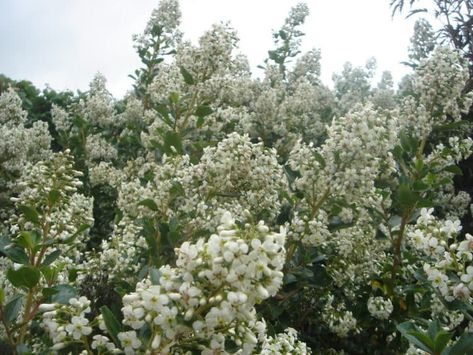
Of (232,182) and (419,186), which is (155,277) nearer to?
(232,182)

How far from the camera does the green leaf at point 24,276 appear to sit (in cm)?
249

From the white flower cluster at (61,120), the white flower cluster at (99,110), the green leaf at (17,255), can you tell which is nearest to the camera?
the green leaf at (17,255)

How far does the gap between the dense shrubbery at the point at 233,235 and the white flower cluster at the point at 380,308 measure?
0.05ft

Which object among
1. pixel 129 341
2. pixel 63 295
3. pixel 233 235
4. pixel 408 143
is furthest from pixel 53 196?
pixel 408 143

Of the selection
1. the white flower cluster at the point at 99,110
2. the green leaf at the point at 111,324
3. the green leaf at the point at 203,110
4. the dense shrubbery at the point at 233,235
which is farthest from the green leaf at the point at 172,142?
the white flower cluster at the point at 99,110

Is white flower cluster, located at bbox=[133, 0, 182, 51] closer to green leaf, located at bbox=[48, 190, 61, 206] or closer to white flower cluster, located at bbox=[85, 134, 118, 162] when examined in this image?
white flower cluster, located at bbox=[85, 134, 118, 162]

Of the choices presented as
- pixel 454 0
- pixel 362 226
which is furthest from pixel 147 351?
pixel 454 0

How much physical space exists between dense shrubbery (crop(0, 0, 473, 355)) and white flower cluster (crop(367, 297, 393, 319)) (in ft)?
0.05

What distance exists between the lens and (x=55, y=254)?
297cm

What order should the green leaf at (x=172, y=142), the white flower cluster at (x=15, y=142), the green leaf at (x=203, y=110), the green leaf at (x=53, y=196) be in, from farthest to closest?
the white flower cluster at (x=15, y=142) < the green leaf at (x=203, y=110) < the green leaf at (x=172, y=142) < the green leaf at (x=53, y=196)

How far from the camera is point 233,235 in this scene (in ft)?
6.24

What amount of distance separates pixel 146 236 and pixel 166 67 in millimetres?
3126

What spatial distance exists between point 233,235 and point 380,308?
242cm

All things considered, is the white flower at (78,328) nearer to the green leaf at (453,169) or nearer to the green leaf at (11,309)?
the green leaf at (11,309)
